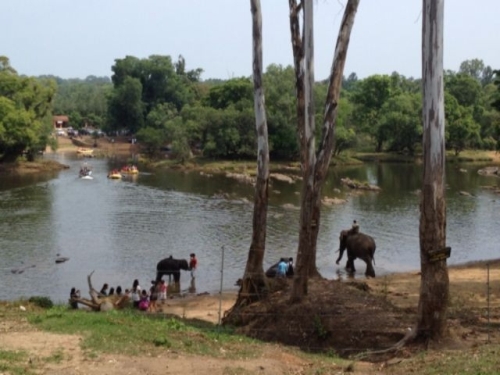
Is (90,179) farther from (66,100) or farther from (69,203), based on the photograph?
(66,100)

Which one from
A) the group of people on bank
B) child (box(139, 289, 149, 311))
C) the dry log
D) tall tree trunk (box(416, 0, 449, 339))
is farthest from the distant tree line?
tall tree trunk (box(416, 0, 449, 339))

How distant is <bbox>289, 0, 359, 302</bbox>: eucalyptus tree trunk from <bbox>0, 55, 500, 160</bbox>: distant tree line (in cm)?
4201

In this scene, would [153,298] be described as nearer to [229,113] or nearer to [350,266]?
[350,266]

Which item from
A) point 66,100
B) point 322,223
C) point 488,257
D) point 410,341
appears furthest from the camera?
point 66,100

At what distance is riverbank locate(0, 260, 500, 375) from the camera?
38.9 feet

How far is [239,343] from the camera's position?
14.1 m

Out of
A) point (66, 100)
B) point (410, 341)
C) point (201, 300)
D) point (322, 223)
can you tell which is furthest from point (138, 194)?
point (66, 100)

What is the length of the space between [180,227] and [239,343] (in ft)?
89.8

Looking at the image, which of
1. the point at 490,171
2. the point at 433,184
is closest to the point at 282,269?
the point at 433,184

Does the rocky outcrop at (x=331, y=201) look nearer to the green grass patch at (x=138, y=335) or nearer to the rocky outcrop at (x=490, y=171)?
the rocky outcrop at (x=490, y=171)

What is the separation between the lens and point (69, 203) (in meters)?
50.3

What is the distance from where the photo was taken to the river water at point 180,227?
1201 inches

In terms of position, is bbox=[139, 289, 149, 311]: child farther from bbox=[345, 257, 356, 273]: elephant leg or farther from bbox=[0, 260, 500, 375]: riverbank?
bbox=[345, 257, 356, 273]: elephant leg

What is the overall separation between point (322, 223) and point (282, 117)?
119 ft
